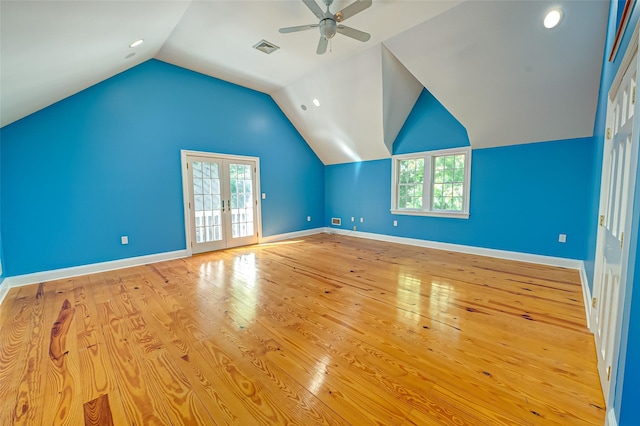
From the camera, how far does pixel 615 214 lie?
1597 millimetres

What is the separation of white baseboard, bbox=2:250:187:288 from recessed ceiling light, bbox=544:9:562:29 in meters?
6.10

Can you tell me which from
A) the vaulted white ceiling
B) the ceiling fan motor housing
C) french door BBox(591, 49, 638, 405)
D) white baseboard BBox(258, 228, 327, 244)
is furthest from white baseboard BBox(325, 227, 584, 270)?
the ceiling fan motor housing

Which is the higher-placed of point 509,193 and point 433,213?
point 509,193

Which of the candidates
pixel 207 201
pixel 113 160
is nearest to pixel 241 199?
pixel 207 201

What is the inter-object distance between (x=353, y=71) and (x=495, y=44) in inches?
81.7

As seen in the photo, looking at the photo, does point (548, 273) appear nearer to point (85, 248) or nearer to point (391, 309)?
point (391, 309)

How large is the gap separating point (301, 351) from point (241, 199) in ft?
13.9

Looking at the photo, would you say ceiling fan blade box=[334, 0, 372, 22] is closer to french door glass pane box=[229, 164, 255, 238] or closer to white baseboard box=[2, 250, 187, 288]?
french door glass pane box=[229, 164, 255, 238]

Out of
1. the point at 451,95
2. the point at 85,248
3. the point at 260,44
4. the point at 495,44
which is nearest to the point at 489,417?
the point at 495,44

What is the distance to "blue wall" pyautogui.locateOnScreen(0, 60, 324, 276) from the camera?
3.36 m

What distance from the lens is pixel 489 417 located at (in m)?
1.32

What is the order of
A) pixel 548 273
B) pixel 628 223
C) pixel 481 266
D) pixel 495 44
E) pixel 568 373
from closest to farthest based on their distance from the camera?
1. pixel 628 223
2. pixel 568 373
3. pixel 495 44
4. pixel 548 273
5. pixel 481 266

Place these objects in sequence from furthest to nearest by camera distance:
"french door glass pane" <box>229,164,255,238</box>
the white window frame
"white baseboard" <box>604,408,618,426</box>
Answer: "french door glass pane" <box>229,164,255,238</box> → the white window frame → "white baseboard" <box>604,408,618,426</box>

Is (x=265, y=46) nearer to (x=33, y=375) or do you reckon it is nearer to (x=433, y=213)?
(x=433, y=213)
